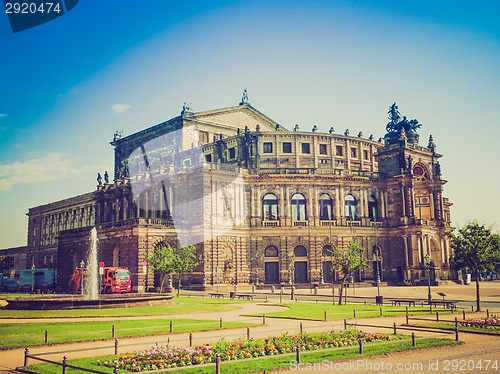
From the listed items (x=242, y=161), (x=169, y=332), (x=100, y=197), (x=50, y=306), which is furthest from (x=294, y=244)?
(x=169, y=332)

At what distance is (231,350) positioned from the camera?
1819cm

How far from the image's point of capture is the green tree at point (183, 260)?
55969 millimetres

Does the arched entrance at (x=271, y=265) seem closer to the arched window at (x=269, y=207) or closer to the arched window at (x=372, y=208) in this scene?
the arched window at (x=269, y=207)

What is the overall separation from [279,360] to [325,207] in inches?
2269

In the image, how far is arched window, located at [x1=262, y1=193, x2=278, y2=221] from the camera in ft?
238

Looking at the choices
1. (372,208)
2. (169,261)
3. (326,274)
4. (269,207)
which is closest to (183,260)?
(169,261)

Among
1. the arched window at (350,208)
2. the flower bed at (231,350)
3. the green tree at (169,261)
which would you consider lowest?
the flower bed at (231,350)

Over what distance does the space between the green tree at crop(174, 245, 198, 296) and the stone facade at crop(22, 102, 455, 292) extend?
4.45 m

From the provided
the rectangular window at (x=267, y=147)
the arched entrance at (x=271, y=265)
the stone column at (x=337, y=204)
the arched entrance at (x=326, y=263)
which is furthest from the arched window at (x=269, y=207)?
the stone column at (x=337, y=204)

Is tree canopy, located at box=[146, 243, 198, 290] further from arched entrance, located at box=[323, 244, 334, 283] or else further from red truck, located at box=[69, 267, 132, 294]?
arched entrance, located at box=[323, 244, 334, 283]

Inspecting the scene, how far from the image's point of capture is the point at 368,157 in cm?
8388

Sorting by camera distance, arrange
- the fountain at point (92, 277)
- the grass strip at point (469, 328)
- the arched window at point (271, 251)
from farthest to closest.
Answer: the arched window at point (271, 251)
the fountain at point (92, 277)
the grass strip at point (469, 328)

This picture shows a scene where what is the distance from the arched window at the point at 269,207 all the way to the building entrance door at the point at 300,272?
745cm

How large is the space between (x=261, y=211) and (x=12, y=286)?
1639 inches
